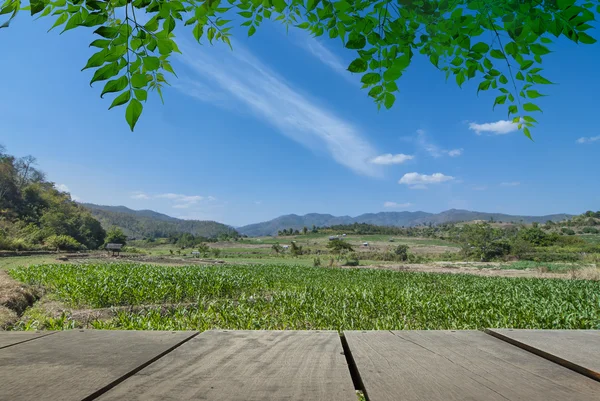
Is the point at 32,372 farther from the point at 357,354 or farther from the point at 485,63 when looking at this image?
the point at 485,63

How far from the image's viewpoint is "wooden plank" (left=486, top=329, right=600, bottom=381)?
98cm

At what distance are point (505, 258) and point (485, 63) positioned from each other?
66.9m

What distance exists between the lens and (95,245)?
76.2m

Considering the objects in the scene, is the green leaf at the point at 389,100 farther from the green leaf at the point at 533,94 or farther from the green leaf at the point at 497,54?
the green leaf at the point at 533,94

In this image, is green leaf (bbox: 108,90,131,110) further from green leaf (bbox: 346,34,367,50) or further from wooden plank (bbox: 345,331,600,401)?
green leaf (bbox: 346,34,367,50)

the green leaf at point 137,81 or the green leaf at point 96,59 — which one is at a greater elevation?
the green leaf at point 96,59

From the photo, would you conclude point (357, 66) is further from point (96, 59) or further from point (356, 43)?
point (96, 59)

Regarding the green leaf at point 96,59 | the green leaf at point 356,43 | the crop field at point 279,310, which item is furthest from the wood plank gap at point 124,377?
the crop field at point 279,310

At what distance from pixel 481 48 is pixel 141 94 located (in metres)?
1.98

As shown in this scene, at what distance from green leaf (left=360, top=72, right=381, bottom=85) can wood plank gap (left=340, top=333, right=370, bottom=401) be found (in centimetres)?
136

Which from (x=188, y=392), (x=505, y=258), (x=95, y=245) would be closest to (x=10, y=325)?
(x=188, y=392)

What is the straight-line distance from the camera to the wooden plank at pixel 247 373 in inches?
30.5

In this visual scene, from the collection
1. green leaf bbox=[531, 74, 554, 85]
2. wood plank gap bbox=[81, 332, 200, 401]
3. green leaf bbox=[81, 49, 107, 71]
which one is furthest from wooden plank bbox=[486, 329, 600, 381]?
green leaf bbox=[81, 49, 107, 71]

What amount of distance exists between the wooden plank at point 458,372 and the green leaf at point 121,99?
1161mm
